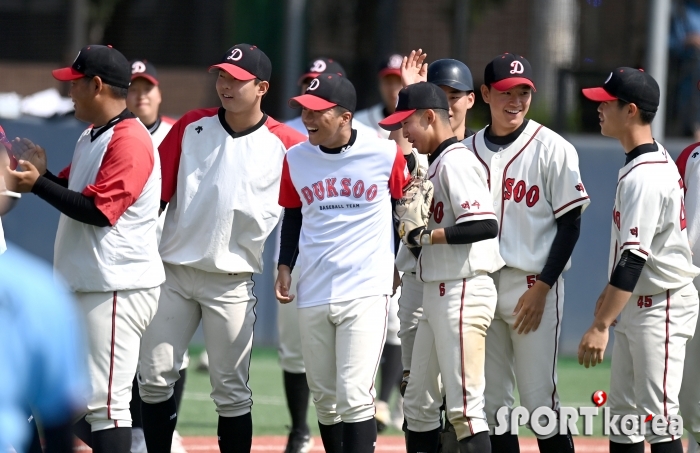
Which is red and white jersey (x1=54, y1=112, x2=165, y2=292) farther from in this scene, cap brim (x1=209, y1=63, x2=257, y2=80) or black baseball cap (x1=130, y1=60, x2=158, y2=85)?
black baseball cap (x1=130, y1=60, x2=158, y2=85)

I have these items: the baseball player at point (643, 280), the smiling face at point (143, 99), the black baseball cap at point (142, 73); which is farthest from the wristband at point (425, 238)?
the black baseball cap at point (142, 73)

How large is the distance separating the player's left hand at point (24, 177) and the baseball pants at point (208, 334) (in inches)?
35.8

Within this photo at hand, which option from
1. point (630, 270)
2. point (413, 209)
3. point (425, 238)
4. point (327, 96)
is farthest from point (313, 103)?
point (630, 270)

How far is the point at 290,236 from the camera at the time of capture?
15.5ft

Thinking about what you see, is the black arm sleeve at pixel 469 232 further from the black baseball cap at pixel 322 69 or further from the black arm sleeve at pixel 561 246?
the black baseball cap at pixel 322 69

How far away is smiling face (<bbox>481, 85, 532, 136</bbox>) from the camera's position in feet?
15.0

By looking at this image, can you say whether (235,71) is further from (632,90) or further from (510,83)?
(632,90)

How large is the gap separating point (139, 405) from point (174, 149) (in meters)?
1.41

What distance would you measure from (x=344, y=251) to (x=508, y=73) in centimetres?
116

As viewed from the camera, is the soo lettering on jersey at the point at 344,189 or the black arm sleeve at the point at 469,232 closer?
the black arm sleeve at the point at 469,232

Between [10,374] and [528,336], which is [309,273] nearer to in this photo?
[528,336]

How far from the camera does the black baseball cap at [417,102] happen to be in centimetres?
437

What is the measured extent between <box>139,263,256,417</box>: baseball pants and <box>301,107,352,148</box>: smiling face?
809 millimetres

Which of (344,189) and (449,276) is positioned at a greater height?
(344,189)
